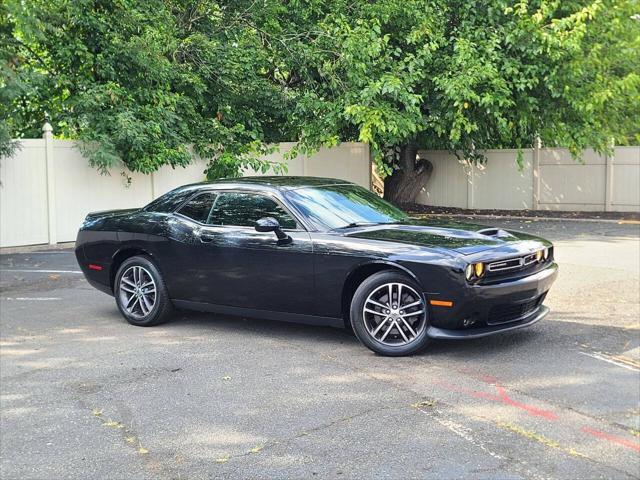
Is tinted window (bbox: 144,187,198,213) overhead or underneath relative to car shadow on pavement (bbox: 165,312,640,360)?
overhead

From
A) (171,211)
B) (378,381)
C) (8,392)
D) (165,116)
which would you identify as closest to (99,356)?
(8,392)

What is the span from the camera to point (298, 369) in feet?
20.9

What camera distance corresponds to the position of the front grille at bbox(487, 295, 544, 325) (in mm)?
6527

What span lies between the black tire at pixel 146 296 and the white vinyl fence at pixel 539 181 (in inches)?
585

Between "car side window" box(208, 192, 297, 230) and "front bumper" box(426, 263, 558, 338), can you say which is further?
"car side window" box(208, 192, 297, 230)

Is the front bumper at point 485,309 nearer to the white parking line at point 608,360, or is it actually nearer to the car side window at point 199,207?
the white parking line at point 608,360

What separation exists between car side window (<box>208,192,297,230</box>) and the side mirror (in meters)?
0.15

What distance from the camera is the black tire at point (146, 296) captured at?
8.05m

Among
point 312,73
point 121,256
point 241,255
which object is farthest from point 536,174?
point 241,255

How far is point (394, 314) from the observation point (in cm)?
659

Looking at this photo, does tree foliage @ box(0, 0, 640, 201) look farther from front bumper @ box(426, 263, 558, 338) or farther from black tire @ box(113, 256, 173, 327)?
front bumper @ box(426, 263, 558, 338)

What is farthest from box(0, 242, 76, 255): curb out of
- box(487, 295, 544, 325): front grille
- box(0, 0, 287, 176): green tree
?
box(487, 295, 544, 325): front grille

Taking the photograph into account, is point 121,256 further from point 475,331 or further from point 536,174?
point 536,174

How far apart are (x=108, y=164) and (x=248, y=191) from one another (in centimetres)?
852
